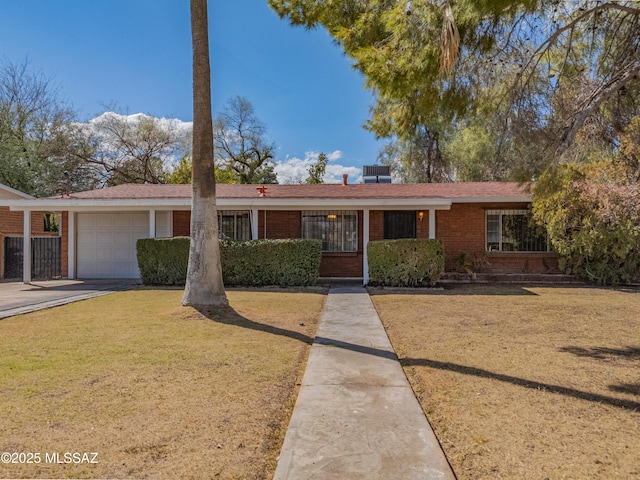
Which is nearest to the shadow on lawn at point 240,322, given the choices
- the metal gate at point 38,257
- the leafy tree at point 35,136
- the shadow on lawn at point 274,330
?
the shadow on lawn at point 274,330

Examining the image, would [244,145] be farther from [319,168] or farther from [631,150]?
[631,150]

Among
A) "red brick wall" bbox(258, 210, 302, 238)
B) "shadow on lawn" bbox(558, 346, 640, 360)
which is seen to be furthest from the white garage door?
"shadow on lawn" bbox(558, 346, 640, 360)

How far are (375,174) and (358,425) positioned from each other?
1930 cm

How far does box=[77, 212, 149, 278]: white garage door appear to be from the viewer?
1581cm

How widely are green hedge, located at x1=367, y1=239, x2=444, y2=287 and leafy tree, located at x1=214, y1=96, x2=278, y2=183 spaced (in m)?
22.5

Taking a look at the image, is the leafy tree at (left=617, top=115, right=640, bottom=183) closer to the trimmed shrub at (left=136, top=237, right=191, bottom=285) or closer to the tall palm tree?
the tall palm tree

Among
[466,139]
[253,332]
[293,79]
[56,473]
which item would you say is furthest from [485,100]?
[466,139]

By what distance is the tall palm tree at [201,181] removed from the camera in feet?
26.5

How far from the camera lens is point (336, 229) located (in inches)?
614

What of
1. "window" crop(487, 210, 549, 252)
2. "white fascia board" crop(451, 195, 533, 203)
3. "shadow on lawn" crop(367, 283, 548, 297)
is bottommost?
"shadow on lawn" crop(367, 283, 548, 297)

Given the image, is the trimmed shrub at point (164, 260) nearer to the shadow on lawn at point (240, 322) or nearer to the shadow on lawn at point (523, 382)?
the shadow on lawn at point (240, 322)

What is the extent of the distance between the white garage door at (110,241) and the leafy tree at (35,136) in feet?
35.7

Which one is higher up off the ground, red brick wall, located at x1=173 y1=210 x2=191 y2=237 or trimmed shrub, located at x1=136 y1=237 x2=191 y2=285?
red brick wall, located at x1=173 y1=210 x2=191 y2=237

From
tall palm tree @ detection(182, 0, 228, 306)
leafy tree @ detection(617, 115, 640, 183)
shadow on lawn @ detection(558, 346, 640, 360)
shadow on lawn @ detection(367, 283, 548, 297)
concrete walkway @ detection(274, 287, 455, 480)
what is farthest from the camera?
shadow on lawn @ detection(367, 283, 548, 297)
